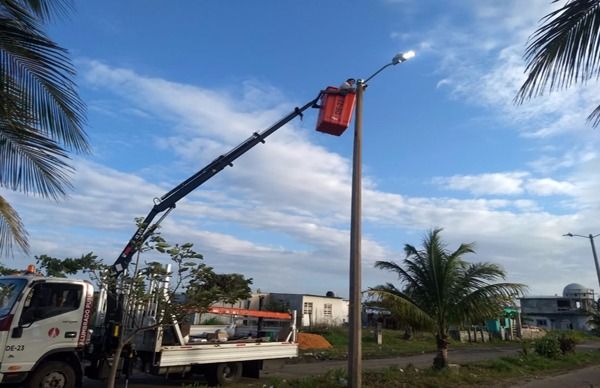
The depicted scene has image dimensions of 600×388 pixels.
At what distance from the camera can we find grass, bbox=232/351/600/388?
12.8 meters

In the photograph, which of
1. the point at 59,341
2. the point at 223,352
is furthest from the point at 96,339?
the point at 223,352

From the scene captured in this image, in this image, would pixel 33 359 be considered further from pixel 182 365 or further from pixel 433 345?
pixel 433 345

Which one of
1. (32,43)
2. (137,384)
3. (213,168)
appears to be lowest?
(137,384)

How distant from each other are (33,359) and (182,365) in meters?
3.46

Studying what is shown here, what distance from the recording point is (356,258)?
1010 centimetres

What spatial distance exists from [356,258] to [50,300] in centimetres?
652

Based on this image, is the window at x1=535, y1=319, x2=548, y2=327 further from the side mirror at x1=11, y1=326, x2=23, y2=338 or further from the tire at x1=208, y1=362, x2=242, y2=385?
the side mirror at x1=11, y1=326, x2=23, y2=338

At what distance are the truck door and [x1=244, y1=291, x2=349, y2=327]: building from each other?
3400 centimetres

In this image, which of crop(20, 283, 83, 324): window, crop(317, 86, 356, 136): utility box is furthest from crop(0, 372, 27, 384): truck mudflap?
crop(317, 86, 356, 136): utility box

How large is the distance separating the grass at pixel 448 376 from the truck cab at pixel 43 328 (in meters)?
4.59

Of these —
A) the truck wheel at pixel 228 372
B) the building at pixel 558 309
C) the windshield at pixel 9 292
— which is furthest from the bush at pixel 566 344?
the building at pixel 558 309

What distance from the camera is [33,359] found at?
413 inches

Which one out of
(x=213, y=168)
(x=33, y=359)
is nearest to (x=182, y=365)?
(x=33, y=359)

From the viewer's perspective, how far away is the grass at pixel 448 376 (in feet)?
41.9
